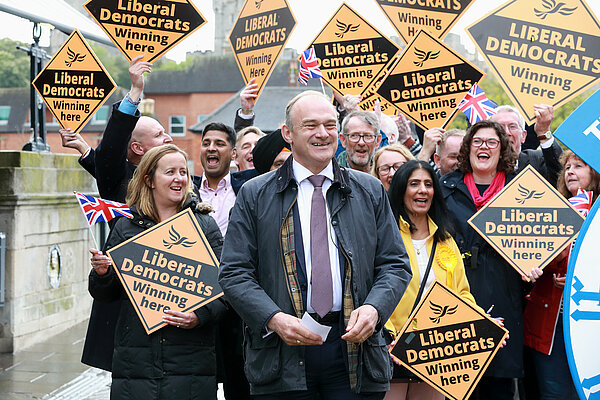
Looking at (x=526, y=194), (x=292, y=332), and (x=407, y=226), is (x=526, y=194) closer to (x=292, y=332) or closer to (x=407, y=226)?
(x=407, y=226)

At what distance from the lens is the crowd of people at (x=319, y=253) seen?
3.29m

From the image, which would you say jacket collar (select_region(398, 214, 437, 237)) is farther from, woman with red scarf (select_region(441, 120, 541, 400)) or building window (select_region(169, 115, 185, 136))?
building window (select_region(169, 115, 185, 136))

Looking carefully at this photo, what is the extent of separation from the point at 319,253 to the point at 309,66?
3686 mm

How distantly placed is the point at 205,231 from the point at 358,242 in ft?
4.40

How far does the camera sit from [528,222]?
480 cm

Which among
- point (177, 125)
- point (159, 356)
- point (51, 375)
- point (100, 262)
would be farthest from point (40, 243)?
point (177, 125)

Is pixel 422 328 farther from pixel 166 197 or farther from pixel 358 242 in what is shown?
pixel 166 197

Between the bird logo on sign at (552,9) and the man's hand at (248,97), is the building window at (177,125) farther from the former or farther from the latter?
the bird logo on sign at (552,9)

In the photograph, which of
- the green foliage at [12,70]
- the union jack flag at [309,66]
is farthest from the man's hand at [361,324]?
the green foliage at [12,70]

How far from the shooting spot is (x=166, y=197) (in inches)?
177

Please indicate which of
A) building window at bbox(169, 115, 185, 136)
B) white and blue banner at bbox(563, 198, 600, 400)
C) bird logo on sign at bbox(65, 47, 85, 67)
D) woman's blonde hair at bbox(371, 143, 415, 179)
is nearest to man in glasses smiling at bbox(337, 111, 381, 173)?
woman's blonde hair at bbox(371, 143, 415, 179)

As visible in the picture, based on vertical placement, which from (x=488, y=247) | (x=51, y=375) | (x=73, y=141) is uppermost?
(x=73, y=141)

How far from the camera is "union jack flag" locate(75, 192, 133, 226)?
4.57 m

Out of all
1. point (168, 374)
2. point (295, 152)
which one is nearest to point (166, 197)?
point (168, 374)
